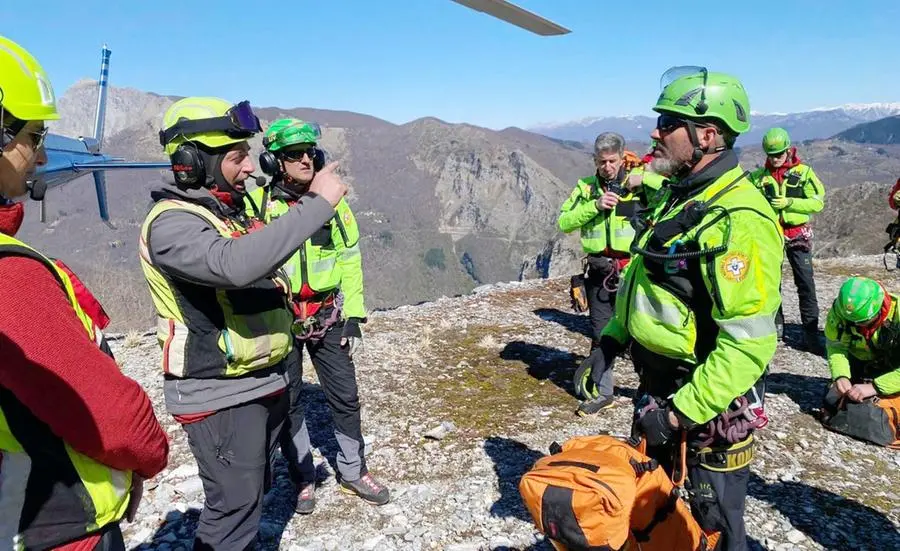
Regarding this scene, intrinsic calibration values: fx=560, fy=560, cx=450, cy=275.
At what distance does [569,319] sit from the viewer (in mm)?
11680

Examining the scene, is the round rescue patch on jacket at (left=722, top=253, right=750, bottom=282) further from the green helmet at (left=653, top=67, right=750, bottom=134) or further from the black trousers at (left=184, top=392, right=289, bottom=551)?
the black trousers at (left=184, top=392, right=289, bottom=551)

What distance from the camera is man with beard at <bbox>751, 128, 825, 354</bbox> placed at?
30.0ft

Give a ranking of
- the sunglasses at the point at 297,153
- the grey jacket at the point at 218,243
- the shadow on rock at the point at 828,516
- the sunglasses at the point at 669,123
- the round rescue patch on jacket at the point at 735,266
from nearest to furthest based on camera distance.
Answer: the grey jacket at the point at 218,243
the round rescue patch on jacket at the point at 735,266
the sunglasses at the point at 669,123
the shadow on rock at the point at 828,516
the sunglasses at the point at 297,153

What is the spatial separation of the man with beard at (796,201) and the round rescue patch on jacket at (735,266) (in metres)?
7.30

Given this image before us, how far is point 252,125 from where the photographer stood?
3.12 metres

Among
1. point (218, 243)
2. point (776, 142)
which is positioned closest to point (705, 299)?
point (218, 243)

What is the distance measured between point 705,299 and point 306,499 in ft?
12.9

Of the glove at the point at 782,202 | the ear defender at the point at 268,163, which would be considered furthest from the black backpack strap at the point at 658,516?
the glove at the point at 782,202

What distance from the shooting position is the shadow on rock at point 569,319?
1084 centimetres

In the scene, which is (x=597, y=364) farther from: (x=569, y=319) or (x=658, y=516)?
(x=569, y=319)

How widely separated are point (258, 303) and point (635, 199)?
527cm

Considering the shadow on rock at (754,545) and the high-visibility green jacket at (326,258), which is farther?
the high-visibility green jacket at (326,258)

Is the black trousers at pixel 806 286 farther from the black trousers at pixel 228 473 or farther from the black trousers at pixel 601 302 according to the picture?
the black trousers at pixel 228 473

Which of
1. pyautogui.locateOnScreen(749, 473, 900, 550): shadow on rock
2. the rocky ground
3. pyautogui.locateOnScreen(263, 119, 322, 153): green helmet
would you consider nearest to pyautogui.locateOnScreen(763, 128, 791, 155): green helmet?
the rocky ground
